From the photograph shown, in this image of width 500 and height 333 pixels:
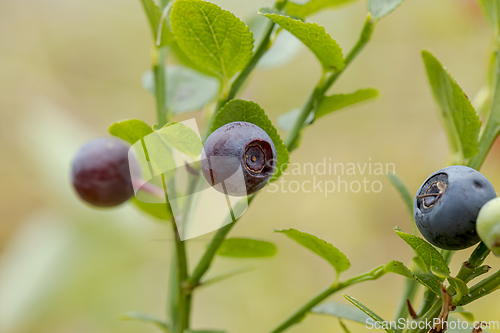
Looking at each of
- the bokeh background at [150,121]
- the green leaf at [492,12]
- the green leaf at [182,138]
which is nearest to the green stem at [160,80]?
the green leaf at [182,138]

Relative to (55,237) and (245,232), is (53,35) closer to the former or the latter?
(55,237)

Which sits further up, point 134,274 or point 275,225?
Answer: point 275,225

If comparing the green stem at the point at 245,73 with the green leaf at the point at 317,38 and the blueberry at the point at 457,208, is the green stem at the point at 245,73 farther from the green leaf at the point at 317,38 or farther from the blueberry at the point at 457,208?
the blueberry at the point at 457,208

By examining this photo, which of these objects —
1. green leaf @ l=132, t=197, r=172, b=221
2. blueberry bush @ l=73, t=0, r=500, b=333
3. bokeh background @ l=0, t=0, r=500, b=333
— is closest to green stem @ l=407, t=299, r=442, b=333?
blueberry bush @ l=73, t=0, r=500, b=333

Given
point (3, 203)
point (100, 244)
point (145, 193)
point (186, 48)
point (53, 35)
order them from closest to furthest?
point (186, 48) → point (145, 193) → point (100, 244) → point (3, 203) → point (53, 35)

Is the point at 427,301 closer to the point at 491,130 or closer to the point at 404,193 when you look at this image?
the point at 404,193

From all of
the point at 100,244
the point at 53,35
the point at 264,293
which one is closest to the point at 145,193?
the point at 100,244

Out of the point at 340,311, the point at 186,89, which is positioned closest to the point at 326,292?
the point at 340,311
